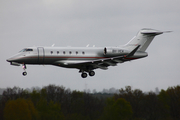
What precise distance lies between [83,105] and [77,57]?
41926 mm

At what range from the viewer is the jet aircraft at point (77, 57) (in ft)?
128

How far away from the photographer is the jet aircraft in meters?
38.9

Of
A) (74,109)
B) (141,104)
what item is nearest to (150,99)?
(141,104)

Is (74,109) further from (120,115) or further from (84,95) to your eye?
(120,115)

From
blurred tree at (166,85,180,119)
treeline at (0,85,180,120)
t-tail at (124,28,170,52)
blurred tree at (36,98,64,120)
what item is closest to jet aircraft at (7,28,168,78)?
t-tail at (124,28,170,52)

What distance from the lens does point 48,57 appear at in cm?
3900

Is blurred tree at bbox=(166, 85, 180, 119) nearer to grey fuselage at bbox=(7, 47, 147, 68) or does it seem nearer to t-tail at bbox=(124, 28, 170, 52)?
t-tail at bbox=(124, 28, 170, 52)

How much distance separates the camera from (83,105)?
265 ft

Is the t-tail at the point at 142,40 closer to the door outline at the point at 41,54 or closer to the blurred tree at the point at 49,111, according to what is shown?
the door outline at the point at 41,54

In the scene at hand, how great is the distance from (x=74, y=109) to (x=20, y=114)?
1709 centimetres

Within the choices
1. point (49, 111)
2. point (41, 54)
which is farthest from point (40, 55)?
point (49, 111)

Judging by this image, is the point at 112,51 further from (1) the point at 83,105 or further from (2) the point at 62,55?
(1) the point at 83,105

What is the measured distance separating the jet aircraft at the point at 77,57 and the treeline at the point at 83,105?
28521 mm

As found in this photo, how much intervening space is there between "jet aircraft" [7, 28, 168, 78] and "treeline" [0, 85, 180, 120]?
93.6 ft
